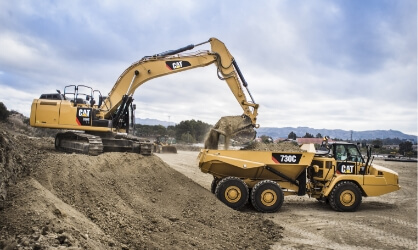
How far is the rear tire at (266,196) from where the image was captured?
31.4ft

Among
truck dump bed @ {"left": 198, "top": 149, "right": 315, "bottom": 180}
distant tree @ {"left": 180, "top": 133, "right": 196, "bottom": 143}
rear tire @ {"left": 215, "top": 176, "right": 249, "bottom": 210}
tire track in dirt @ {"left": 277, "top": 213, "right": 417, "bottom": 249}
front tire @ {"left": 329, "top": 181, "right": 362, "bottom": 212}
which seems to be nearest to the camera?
tire track in dirt @ {"left": 277, "top": 213, "right": 417, "bottom": 249}

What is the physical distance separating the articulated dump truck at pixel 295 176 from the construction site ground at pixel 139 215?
50 centimetres

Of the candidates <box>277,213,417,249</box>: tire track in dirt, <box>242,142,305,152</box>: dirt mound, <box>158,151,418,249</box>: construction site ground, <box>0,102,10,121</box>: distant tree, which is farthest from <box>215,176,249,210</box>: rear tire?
<box>0,102,10,121</box>: distant tree

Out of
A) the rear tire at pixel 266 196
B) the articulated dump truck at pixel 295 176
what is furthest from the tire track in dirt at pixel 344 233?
the articulated dump truck at pixel 295 176

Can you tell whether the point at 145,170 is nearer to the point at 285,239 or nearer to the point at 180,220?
the point at 180,220

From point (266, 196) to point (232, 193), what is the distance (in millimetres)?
903

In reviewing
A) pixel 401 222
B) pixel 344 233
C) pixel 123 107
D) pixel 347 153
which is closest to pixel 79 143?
pixel 123 107

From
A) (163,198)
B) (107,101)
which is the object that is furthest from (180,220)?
(107,101)

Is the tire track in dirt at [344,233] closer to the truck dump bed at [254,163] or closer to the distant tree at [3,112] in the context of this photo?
the truck dump bed at [254,163]

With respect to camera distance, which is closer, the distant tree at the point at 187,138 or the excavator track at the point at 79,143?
the excavator track at the point at 79,143

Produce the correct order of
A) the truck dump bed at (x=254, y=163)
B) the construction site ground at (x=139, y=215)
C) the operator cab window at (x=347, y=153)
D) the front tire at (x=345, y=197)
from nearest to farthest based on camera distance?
the construction site ground at (x=139, y=215)
the truck dump bed at (x=254, y=163)
the front tire at (x=345, y=197)
the operator cab window at (x=347, y=153)

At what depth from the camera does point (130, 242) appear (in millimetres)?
5164

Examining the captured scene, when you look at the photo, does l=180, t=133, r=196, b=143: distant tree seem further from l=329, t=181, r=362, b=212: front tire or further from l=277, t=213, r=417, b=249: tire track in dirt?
l=277, t=213, r=417, b=249: tire track in dirt

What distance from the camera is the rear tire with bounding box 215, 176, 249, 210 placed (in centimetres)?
957
